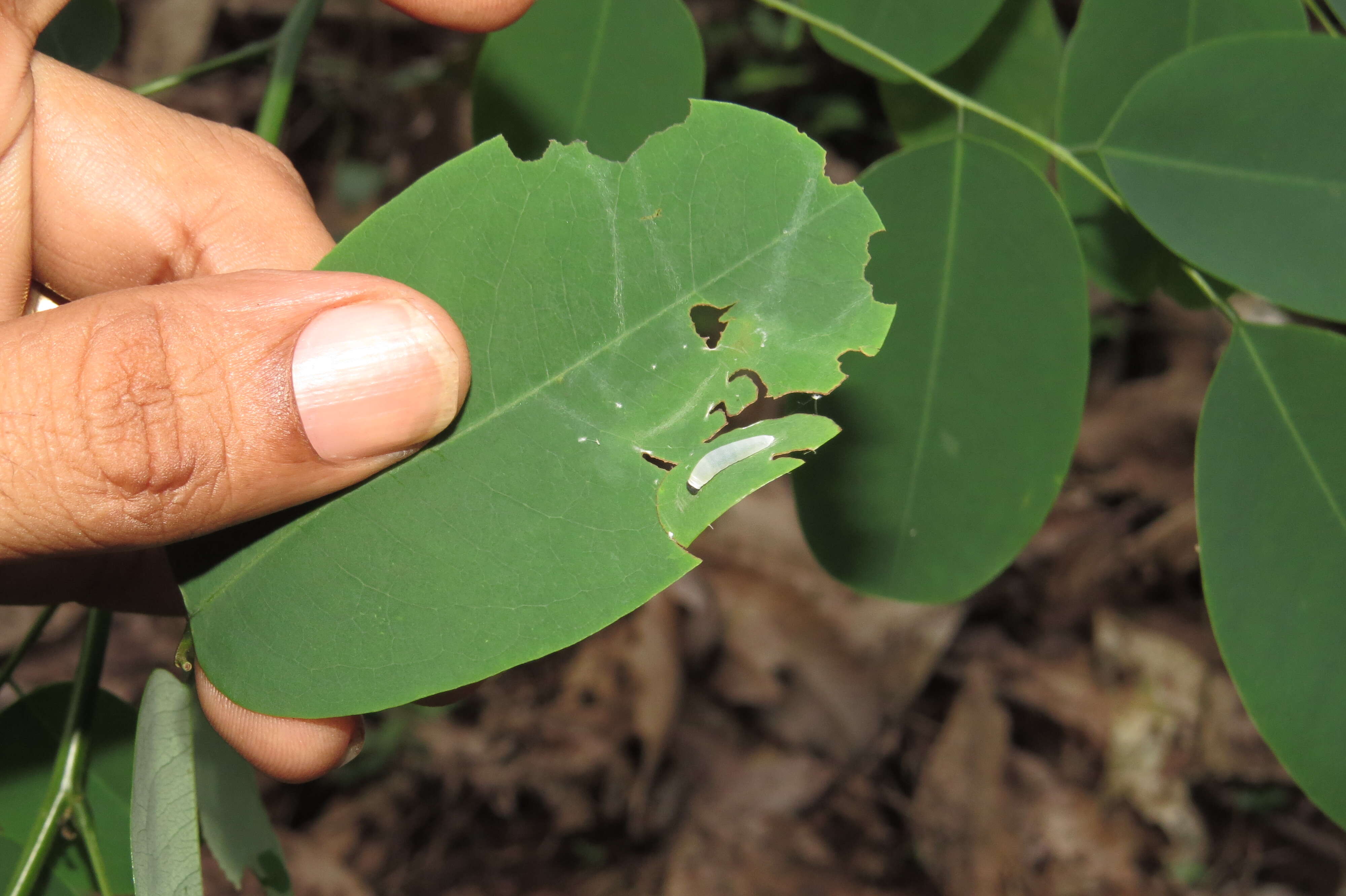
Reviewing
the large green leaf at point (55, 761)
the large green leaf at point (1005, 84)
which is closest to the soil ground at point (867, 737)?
the large green leaf at point (1005, 84)

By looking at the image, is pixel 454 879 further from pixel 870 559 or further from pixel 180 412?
pixel 180 412

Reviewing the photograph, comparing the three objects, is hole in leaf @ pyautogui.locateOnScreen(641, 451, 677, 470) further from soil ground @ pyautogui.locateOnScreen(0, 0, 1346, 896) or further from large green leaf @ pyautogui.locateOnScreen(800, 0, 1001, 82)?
soil ground @ pyautogui.locateOnScreen(0, 0, 1346, 896)

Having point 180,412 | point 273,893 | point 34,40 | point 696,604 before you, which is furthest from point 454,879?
point 34,40

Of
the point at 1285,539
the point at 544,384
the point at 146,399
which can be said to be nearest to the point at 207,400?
the point at 146,399

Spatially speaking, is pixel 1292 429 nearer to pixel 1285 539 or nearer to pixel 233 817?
pixel 1285 539

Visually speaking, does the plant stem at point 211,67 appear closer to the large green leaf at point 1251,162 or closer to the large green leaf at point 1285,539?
the large green leaf at point 1251,162
